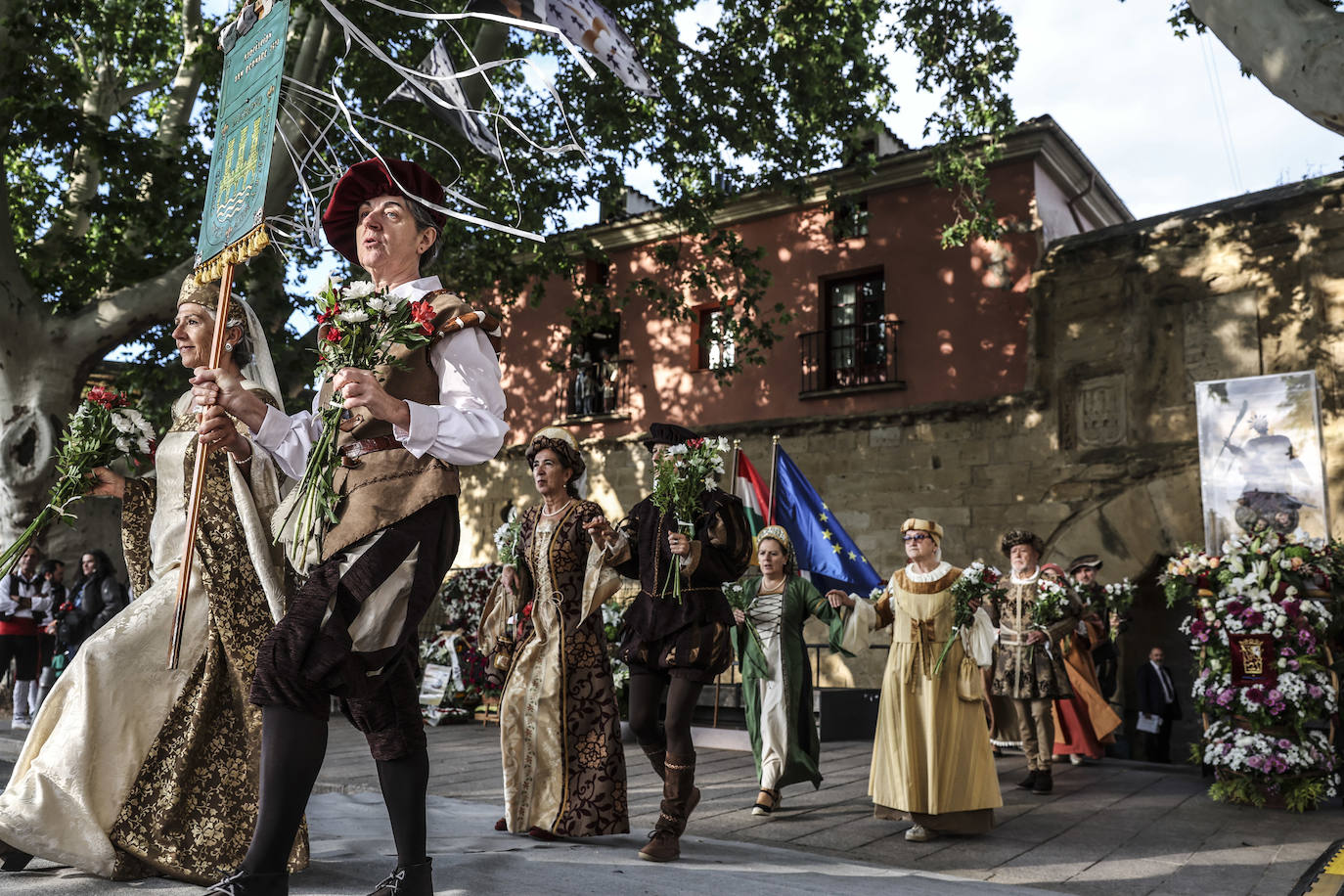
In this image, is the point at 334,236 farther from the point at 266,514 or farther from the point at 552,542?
the point at 552,542

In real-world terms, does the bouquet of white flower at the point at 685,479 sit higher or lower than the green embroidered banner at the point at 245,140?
lower

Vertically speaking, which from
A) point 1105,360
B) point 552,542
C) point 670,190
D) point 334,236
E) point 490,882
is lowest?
point 490,882

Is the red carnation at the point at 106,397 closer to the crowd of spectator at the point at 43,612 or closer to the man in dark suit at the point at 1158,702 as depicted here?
the crowd of spectator at the point at 43,612

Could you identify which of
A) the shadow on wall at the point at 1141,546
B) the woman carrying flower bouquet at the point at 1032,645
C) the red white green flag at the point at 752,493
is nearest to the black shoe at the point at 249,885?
the woman carrying flower bouquet at the point at 1032,645

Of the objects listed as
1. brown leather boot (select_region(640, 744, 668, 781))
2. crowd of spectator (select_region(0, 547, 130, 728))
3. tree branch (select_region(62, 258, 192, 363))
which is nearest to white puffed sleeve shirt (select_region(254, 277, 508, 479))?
brown leather boot (select_region(640, 744, 668, 781))

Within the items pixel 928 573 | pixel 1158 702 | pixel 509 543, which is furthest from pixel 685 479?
pixel 1158 702

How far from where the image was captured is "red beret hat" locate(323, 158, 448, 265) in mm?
3122

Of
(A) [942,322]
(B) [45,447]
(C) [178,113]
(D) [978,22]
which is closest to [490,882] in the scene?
(B) [45,447]

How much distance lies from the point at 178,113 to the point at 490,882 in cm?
1269

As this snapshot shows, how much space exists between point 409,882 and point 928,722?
394cm

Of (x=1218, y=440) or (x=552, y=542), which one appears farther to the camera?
(x=1218, y=440)

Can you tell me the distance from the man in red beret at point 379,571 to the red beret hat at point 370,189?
0.03 m

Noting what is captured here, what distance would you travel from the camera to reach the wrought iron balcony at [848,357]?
661 inches

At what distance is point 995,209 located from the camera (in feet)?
52.3
